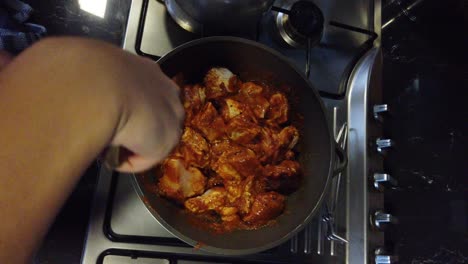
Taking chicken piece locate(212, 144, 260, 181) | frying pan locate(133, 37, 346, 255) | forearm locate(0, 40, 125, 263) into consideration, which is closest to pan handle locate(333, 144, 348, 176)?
frying pan locate(133, 37, 346, 255)

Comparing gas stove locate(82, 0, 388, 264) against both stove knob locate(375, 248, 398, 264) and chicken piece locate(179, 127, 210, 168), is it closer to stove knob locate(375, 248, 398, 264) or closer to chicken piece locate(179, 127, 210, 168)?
stove knob locate(375, 248, 398, 264)

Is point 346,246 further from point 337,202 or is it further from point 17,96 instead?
point 17,96

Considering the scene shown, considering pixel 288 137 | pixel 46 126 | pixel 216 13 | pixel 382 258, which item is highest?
pixel 216 13

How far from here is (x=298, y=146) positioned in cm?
108

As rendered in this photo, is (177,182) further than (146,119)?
Yes

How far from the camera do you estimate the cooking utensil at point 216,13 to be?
3.06ft

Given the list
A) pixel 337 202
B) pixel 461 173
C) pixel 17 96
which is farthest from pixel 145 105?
pixel 461 173

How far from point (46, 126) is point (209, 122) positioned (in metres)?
0.68

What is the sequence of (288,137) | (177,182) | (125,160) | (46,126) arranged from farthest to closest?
(288,137) < (177,182) < (125,160) < (46,126)

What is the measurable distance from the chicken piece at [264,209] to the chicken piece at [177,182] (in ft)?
0.51

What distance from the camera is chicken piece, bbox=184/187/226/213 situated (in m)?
0.95

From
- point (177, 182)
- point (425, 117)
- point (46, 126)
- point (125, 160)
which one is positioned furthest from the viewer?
point (425, 117)

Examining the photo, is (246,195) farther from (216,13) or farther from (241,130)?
(216,13)

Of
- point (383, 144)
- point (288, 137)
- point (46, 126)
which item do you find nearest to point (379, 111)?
point (383, 144)
